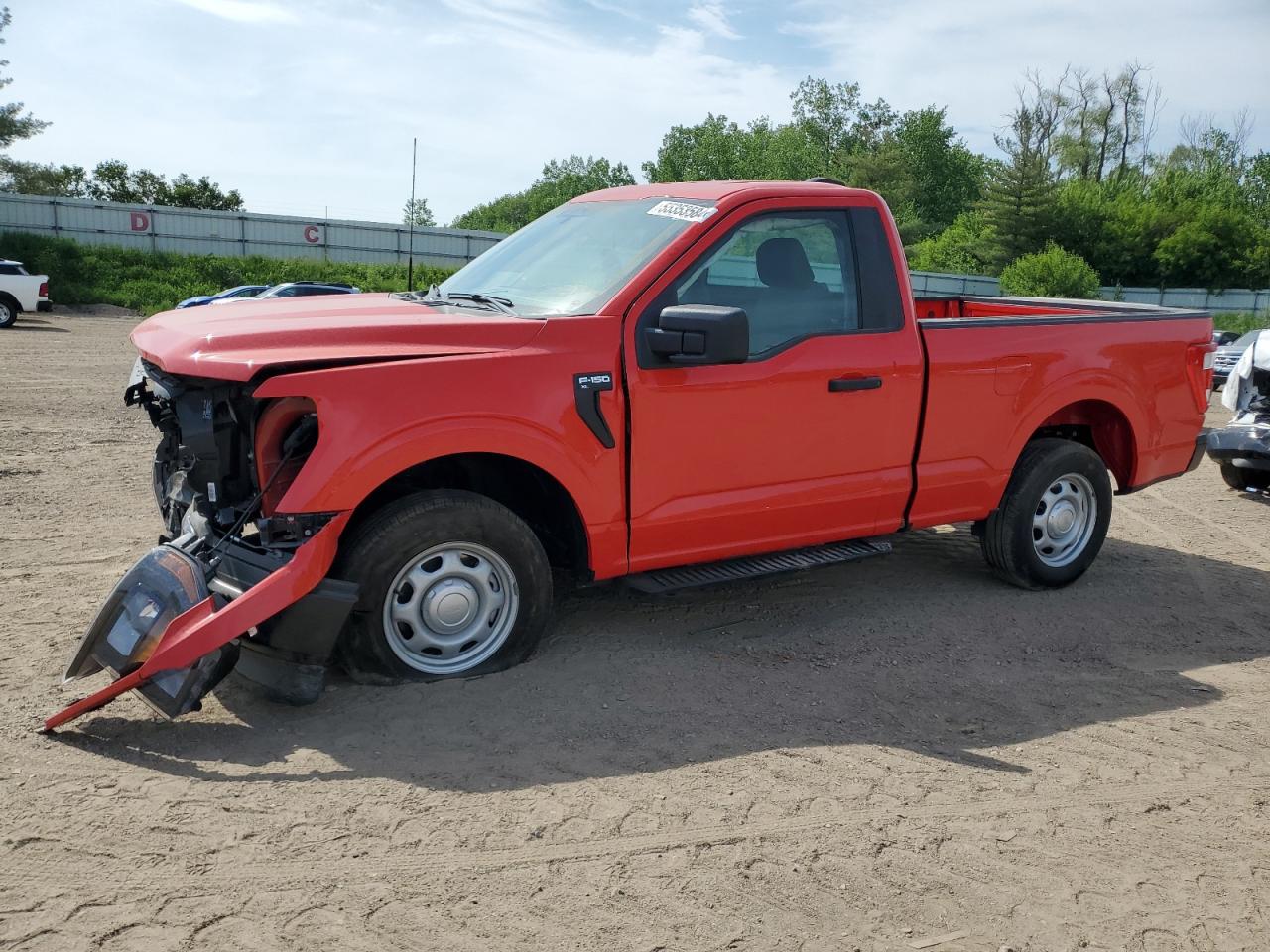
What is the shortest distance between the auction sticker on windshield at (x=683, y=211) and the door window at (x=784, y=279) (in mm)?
156

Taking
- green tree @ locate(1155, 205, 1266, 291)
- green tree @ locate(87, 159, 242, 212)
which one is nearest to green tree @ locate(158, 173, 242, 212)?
green tree @ locate(87, 159, 242, 212)

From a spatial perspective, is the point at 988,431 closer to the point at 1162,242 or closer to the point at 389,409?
the point at 389,409

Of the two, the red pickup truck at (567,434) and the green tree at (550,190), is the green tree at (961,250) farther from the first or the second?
the red pickup truck at (567,434)

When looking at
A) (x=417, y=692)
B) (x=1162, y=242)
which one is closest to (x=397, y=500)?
(x=417, y=692)

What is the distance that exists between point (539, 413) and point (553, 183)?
97.5 meters

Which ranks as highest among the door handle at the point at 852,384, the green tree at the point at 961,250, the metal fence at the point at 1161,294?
the green tree at the point at 961,250

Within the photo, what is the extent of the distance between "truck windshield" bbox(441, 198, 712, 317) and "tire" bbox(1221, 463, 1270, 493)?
6.92 meters

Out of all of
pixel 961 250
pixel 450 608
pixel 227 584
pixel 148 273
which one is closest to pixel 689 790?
pixel 450 608

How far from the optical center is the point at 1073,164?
76312mm

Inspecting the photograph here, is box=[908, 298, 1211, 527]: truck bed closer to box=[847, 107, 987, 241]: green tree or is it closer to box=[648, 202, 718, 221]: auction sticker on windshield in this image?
box=[648, 202, 718, 221]: auction sticker on windshield

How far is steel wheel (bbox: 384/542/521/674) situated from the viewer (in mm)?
4480

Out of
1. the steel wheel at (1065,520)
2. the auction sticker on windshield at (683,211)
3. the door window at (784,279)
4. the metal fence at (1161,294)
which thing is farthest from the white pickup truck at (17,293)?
the metal fence at (1161,294)

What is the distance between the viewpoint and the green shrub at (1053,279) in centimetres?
4569

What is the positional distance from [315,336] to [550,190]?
96.6 m
